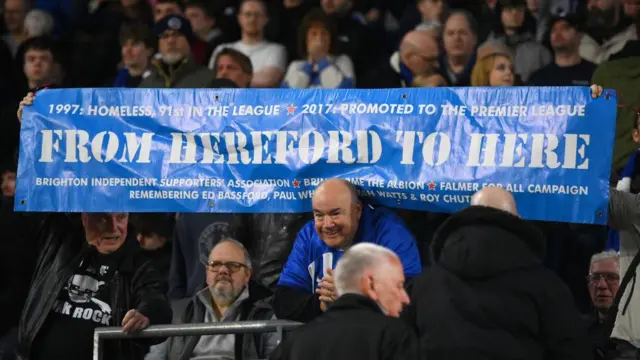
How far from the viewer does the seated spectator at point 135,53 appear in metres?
12.6

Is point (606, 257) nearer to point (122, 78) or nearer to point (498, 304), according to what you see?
point (498, 304)

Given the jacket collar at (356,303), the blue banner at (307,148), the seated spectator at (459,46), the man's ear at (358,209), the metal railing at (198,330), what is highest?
the seated spectator at (459,46)

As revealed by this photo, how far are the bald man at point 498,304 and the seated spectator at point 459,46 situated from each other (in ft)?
17.2

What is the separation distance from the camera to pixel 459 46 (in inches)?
468

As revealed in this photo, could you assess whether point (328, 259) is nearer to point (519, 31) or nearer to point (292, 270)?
point (292, 270)

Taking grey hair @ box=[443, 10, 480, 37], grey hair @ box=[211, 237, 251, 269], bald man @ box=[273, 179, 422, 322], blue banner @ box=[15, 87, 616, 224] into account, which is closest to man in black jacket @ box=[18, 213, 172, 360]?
blue banner @ box=[15, 87, 616, 224]

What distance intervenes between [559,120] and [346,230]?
136cm

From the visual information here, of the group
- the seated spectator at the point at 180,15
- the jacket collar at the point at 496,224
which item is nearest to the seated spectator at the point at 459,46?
the seated spectator at the point at 180,15

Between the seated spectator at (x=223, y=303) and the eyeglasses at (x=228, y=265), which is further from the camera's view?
the eyeglasses at (x=228, y=265)

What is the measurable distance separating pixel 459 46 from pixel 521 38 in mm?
632

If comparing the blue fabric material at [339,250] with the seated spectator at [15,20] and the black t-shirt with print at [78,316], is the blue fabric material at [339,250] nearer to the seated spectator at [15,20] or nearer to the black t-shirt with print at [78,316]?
the black t-shirt with print at [78,316]

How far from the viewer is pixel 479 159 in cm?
827

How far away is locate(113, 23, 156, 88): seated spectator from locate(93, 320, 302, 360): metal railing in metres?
4.61

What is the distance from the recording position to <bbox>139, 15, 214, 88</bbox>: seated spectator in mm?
11891
